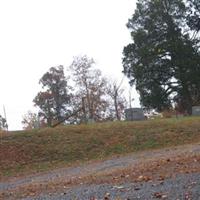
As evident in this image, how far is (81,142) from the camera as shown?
3064 centimetres

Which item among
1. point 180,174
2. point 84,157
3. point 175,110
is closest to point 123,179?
point 180,174

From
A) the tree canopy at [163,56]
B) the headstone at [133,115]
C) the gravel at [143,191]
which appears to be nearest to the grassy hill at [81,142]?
the headstone at [133,115]

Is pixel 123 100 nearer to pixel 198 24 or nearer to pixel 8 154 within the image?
pixel 198 24

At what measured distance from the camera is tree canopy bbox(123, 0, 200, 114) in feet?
205

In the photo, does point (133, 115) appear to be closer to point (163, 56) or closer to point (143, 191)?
point (163, 56)

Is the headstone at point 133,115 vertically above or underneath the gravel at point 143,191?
above

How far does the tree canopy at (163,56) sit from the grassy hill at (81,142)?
27443 mm

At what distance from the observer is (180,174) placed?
536 inches

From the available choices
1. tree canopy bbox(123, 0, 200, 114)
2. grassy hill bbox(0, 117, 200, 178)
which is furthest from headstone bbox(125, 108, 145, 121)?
tree canopy bbox(123, 0, 200, 114)

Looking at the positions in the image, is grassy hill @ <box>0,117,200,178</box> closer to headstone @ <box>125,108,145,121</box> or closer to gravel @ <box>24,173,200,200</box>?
headstone @ <box>125,108,145,121</box>

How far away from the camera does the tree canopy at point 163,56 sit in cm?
6244

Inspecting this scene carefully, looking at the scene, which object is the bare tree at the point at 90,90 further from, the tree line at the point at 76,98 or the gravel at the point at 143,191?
the gravel at the point at 143,191

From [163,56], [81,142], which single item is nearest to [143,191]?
[81,142]

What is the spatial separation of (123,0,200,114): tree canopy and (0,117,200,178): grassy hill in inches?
1080
